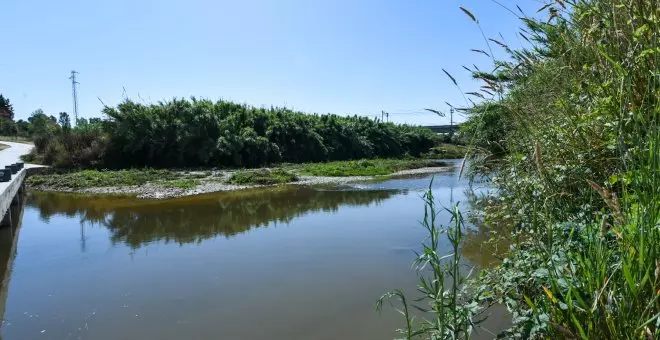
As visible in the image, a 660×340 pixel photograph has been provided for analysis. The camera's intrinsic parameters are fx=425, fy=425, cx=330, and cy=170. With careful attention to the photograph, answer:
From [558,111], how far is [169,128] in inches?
979

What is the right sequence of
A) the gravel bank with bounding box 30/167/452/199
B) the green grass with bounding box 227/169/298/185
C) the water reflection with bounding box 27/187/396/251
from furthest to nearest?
1. the green grass with bounding box 227/169/298/185
2. the gravel bank with bounding box 30/167/452/199
3. the water reflection with bounding box 27/187/396/251

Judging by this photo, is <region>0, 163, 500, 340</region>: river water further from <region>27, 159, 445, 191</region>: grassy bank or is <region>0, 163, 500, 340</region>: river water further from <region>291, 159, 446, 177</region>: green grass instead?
<region>291, 159, 446, 177</region>: green grass

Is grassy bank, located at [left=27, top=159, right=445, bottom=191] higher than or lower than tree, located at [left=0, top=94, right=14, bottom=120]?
lower

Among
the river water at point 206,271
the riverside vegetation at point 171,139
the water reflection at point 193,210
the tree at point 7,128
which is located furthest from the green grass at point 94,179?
the tree at point 7,128

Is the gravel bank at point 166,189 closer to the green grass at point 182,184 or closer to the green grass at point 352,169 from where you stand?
the green grass at point 182,184

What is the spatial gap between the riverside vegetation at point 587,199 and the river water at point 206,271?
8.02ft

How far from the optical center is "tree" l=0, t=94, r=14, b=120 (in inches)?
1954

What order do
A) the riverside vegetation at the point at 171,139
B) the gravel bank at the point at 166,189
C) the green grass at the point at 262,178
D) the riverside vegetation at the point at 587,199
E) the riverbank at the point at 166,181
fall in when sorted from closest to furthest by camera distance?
the riverside vegetation at the point at 587,199 < the gravel bank at the point at 166,189 < the riverbank at the point at 166,181 < the green grass at the point at 262,178 < the riverside vegetation at the point at 171,139

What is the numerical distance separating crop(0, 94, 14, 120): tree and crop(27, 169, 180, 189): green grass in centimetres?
3790

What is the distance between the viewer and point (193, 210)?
498 inches

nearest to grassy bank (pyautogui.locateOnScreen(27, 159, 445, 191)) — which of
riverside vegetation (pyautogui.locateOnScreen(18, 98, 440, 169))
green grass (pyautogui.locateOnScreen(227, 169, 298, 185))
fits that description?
green grass (pyautogui.locateOnScreen(227, 169, 298, 185))

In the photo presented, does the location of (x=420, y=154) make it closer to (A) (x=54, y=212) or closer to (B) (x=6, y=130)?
(A) (x=54, y=212)

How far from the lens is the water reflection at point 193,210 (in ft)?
32.7

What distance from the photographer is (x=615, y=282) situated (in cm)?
155
